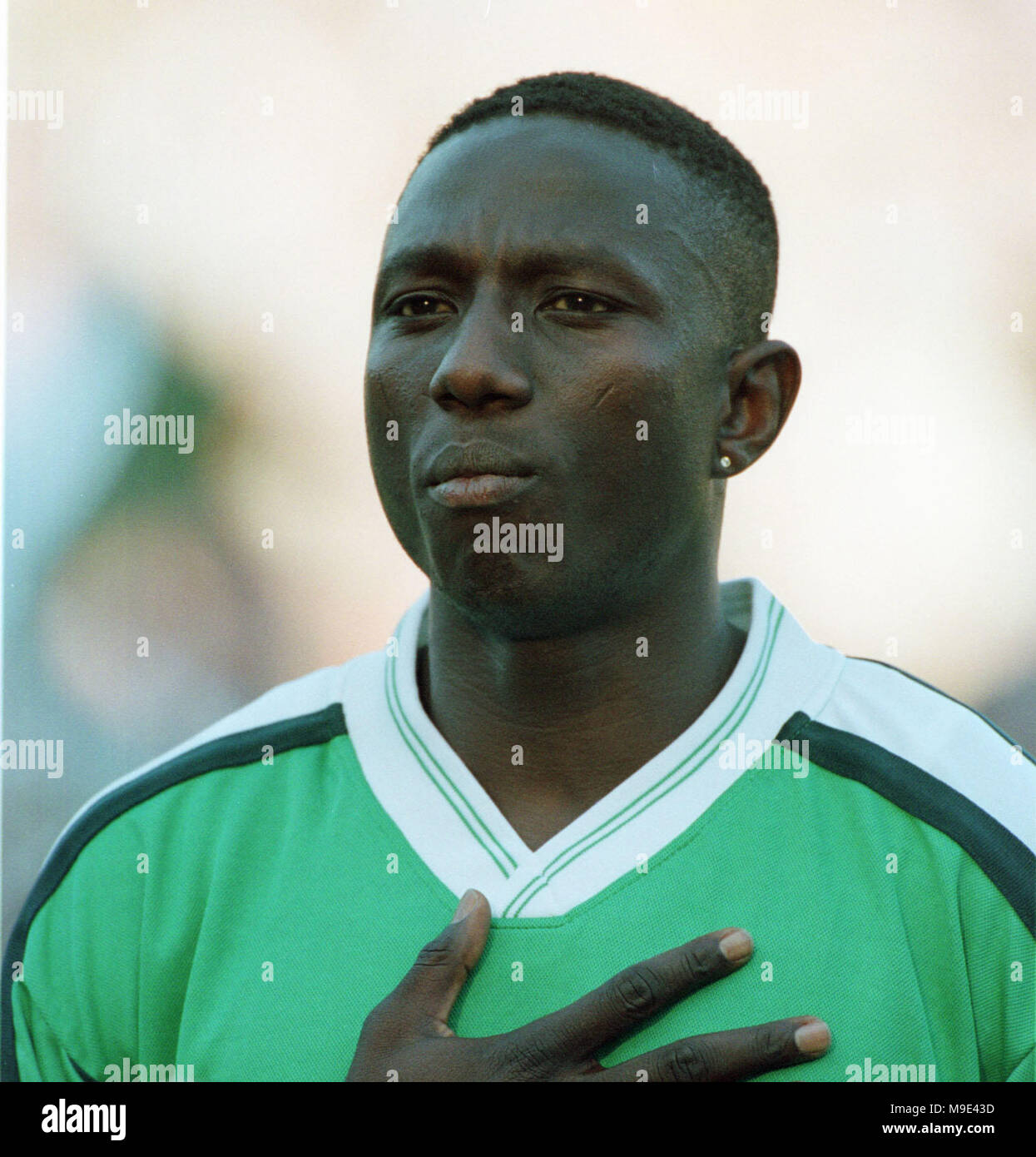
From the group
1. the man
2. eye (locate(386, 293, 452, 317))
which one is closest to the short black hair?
the man

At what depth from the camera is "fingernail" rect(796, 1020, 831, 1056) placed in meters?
1.92

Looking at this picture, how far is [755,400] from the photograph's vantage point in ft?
7.69

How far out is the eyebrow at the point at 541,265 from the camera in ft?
6.90

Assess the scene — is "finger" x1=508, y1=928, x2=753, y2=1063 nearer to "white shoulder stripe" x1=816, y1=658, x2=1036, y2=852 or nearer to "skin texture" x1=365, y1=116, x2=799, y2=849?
"skin texture" x1=365, y1=116, x2=799, y2=849

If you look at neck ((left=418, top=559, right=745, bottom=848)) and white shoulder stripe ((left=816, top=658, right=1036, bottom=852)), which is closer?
white shoulder stripe ((left=816, top=658, right=1036, bottom=852))

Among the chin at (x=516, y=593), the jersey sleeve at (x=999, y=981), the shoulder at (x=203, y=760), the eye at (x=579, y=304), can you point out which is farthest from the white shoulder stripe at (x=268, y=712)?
the jersey sleeve at (x=999, y=981)

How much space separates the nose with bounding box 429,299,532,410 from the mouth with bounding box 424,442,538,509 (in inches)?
2.4

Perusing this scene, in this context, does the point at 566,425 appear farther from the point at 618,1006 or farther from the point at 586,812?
the point at 618,1006

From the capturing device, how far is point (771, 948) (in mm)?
2043

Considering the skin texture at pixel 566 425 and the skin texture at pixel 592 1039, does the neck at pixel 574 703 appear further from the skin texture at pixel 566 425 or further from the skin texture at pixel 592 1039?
the skin texture at pixel 592 1039

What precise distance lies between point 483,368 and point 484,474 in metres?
0.14
